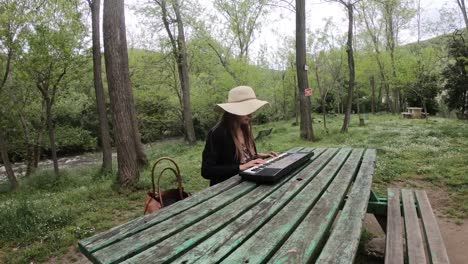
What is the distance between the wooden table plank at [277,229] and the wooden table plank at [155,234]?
1.25 feet

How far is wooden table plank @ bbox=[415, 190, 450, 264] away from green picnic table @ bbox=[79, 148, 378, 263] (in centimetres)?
66

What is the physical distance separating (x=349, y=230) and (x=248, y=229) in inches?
20.3

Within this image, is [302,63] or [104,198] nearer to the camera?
[104,198]

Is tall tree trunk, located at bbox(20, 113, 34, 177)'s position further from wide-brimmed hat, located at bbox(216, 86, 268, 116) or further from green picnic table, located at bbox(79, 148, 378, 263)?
→ green picnic table, located at bbox(79, 148, 378, 263)

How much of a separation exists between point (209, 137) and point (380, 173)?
17.2 ft

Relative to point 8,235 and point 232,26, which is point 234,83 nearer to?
point 232,26

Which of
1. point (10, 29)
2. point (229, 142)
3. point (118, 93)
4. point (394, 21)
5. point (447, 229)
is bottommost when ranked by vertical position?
point (447, 229)

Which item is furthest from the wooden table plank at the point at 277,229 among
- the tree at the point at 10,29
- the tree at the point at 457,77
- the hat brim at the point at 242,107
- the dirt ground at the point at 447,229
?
the tree at the point at 457,77

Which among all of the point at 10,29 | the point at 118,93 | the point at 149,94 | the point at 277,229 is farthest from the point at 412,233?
the point at 149,94

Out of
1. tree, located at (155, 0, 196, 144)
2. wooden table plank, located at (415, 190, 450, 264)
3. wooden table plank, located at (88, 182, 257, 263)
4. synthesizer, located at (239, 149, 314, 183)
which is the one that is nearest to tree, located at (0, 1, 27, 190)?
tree, located at (155, 0, 196, 144)

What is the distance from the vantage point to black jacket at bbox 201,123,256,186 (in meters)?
2.83

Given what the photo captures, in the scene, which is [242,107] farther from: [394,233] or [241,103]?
[394,233]

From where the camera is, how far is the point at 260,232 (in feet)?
5.05

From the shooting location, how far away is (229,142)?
3057 millimetres
